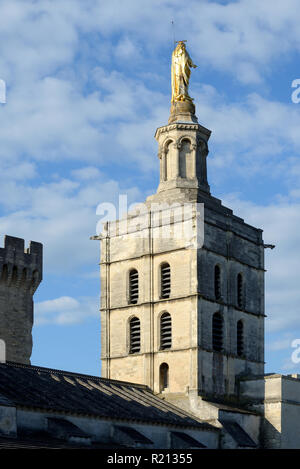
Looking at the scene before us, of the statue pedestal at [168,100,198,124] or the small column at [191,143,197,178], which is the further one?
the statue pedestal at [168,100,198,124]

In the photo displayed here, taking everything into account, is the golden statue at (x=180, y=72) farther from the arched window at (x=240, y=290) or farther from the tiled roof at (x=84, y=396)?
the tiled roof at (x=84, y=396)

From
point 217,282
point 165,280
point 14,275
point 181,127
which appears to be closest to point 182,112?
point 181,127

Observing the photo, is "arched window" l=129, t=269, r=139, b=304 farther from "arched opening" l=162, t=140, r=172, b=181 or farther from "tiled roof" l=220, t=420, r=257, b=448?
"tiled roof" l=220, t=420, r=257, b=448

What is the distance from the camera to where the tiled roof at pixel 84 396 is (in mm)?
37500

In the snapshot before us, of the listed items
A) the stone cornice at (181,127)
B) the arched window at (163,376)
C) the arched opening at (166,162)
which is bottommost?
the arched window at (163,376)

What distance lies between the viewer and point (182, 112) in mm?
54562

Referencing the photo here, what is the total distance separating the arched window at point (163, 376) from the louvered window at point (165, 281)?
158 inches

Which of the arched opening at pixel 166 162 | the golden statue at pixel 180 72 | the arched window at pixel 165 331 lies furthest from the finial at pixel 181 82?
the arched window at pixel 165 331

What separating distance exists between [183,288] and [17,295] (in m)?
9.21

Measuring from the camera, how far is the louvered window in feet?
166

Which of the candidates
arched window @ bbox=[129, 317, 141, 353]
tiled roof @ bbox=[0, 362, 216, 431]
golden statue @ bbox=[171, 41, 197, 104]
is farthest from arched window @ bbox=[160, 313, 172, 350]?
golden statue @ bbox=[171, 41, 197, 104]

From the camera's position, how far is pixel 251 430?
48438mm

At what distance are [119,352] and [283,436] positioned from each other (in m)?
10.5

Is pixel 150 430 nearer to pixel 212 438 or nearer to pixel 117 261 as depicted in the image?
pixel 212 438
